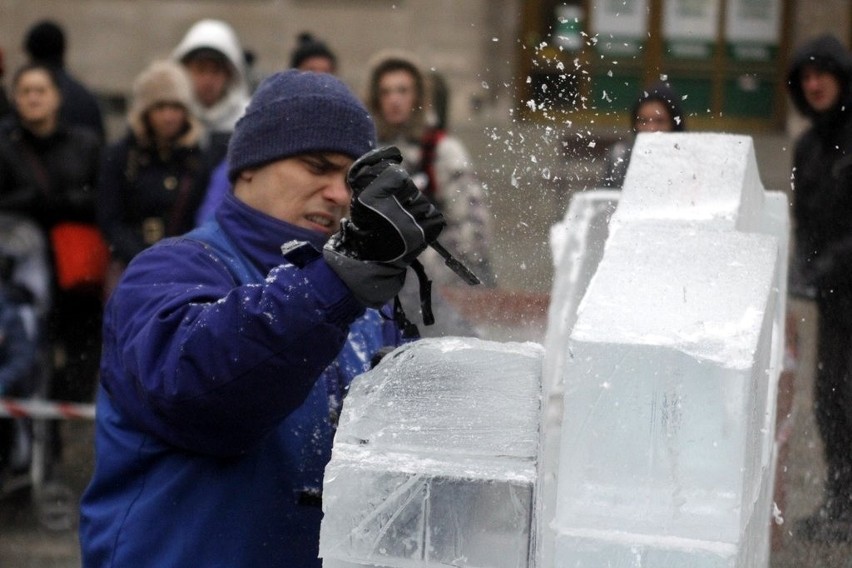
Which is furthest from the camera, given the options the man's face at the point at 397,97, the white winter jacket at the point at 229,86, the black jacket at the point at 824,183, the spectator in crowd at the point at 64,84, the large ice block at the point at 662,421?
the spectator in crowd at the point at 64,84

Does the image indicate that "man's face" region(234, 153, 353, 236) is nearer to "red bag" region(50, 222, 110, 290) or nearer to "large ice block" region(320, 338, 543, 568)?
"large ice block" region(320, 338, 543, 568)

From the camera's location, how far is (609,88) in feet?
9.96

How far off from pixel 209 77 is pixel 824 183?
302 cm

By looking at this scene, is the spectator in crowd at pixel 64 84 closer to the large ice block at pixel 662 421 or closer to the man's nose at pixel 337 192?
the man's nose at pixel 337 192

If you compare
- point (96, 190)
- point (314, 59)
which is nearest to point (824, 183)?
point (314, 59)

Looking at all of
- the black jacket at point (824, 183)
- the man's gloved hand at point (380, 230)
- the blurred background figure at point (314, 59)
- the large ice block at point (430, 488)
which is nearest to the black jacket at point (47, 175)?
the blurred background figure at point (314, 59)

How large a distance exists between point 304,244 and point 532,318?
0.78 m

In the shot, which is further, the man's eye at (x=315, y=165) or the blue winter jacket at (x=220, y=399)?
the man's eye at (x=315, y=165)

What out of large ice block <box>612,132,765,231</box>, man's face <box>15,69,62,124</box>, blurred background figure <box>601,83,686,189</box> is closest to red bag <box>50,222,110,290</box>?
man's face <box>15,69,62,124</box>

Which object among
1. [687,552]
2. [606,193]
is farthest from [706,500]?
[606,193]

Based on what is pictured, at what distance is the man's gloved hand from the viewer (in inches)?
87.0

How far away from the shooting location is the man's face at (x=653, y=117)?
3.64m

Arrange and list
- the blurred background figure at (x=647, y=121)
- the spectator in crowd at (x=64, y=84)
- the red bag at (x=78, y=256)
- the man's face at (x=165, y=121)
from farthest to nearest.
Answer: the spectator in crowd at (x=64, y=84), the red bag at (x=78, y=256), the man's face at (x=165, y=121), the blurred background figure at (x=647, y=121)

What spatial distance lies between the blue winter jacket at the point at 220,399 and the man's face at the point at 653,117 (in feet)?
3.77
